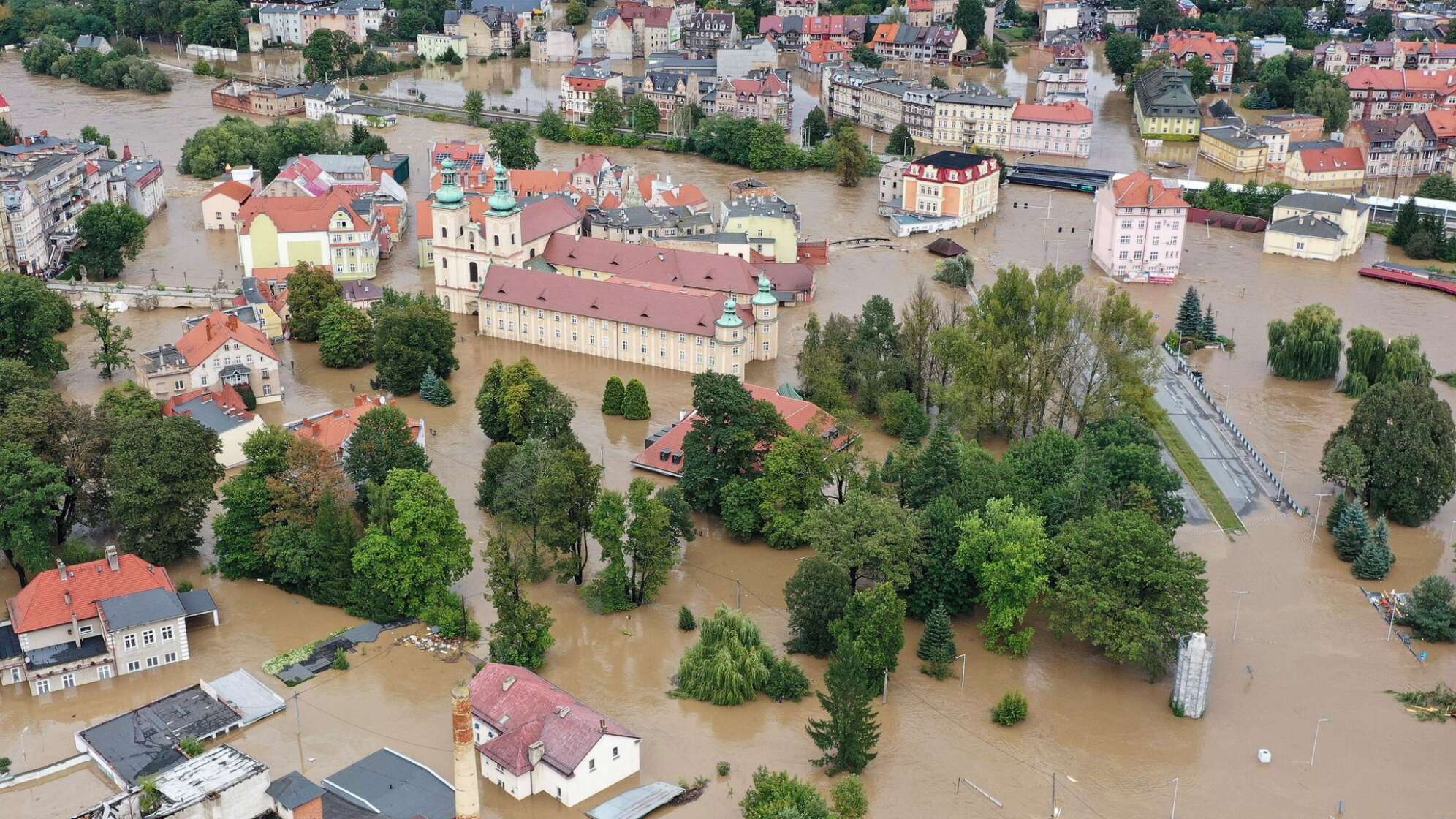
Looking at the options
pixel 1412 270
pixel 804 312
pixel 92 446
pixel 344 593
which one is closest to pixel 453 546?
pixel 344 593

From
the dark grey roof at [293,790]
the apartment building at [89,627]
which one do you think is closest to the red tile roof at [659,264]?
the apartment building at [89,627]

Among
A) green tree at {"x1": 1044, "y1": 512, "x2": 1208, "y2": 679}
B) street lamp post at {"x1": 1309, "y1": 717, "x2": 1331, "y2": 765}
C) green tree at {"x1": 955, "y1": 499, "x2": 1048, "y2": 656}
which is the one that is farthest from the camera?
green tree at {"x1": 955, "y1": 499, "x2": 1048, "y2": 656}

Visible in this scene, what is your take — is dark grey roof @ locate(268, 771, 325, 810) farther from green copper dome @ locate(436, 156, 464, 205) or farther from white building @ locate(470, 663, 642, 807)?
green copper dome @ locate(436, 156, 464, 205)

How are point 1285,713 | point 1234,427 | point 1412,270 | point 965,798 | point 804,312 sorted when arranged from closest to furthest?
point 965,798 < point 1285,713 < point 1234,427 < point 804,312 < point 1412,270

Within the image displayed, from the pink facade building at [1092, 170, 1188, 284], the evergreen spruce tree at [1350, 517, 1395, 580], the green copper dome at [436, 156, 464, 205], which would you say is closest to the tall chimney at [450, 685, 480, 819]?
the evergreen spruce tree at [1350, 517, 1395, 580]

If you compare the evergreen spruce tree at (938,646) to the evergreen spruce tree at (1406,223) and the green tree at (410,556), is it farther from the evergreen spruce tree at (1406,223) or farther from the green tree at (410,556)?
the evergreen spruce tree at (1406,223)

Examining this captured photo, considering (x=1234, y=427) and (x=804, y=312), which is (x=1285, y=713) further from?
(x=804, y=312)

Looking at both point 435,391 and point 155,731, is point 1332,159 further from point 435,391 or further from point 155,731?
point 155,731
